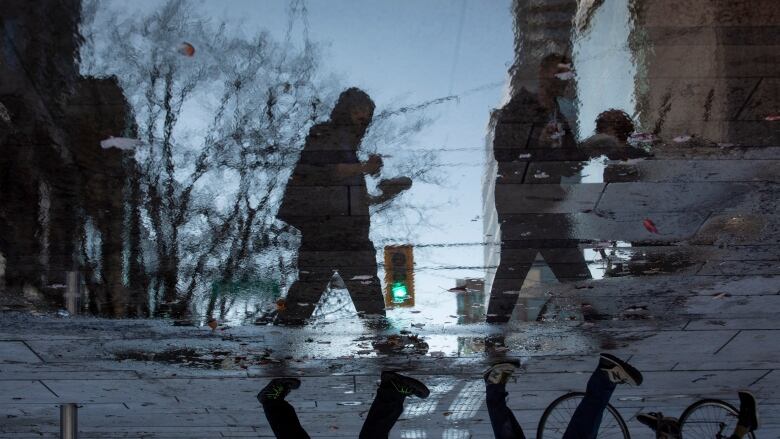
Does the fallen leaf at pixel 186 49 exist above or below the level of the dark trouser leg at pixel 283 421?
above

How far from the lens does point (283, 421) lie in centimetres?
673

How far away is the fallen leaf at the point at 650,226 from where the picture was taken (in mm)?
5172

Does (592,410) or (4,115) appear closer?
(4,115)

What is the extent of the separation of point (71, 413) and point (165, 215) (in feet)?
15.1

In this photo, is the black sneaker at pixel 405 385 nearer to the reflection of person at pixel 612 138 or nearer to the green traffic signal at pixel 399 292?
the green traffic signal at pixel 399 292

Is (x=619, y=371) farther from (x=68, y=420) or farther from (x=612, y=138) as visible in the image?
(x=68, y=420)

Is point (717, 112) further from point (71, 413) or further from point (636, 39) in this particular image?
point (71, 413)

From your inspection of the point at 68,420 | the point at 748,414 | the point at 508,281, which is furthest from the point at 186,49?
A: the point at 748,414

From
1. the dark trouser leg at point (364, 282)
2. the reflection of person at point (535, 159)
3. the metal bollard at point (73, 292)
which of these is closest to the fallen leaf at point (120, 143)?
the metal bollard at point (73, 292)

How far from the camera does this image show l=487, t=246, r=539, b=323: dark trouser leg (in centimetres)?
550

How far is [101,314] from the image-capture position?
5.93 meters

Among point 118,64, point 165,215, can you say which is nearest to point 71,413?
point 165,215

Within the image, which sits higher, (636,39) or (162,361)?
(636,39)

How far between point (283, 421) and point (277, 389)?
0.33m
